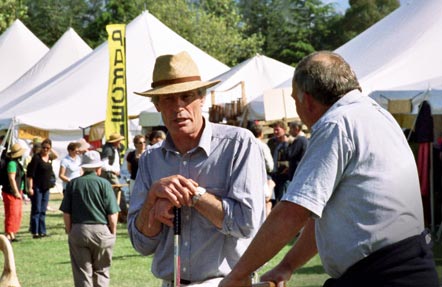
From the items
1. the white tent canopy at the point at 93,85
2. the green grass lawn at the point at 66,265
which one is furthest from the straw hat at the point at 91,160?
the white tent canopy at the point at 93,85

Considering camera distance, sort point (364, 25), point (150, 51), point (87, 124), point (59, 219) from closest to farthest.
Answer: point (59, 219)
point (87, 124)
point (150, 51)
point (364, 25)

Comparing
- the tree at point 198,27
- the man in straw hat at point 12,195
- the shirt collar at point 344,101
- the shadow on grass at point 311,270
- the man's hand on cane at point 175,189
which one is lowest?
the shadow on grass at point 311,270

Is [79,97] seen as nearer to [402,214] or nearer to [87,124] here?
[87,124]

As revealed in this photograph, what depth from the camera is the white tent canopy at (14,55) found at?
50.7 meters

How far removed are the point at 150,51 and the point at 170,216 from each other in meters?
28.5

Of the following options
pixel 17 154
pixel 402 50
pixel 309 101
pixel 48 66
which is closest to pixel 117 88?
pixel 17 154

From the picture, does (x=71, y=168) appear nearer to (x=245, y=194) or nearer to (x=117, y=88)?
(x=117, y=88)

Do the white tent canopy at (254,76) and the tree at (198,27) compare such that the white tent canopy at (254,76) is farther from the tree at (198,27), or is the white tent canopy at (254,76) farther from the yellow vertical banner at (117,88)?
the tree at (198,27)

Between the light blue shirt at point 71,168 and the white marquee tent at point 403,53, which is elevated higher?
the white marquee tent at point 403,53

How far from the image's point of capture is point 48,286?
496 inches

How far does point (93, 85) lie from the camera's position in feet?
104

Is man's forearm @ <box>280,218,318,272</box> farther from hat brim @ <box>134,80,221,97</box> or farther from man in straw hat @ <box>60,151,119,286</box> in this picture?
man in straw hat @ <box>60,151,119,286</box>

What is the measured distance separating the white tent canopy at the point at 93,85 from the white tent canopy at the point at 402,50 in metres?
11.7

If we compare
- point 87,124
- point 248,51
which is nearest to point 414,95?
point 87,124
